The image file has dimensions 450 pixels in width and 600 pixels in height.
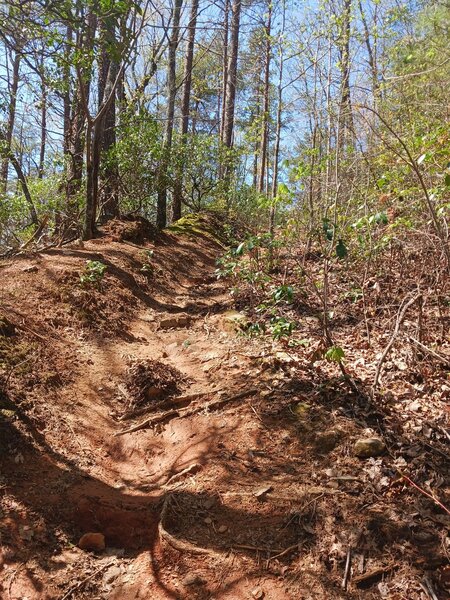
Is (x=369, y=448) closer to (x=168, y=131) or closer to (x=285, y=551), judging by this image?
(x=285, y=551)

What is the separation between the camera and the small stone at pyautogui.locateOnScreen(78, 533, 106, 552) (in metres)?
2.75

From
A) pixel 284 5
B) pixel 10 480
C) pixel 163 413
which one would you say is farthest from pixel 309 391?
pixel 284 5

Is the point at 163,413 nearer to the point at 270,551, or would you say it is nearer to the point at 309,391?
the point at 309,391

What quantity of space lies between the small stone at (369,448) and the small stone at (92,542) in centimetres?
185

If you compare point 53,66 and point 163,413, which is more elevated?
point 53,66

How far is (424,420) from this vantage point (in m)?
3.44

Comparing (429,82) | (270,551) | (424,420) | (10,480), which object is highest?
(429,82)

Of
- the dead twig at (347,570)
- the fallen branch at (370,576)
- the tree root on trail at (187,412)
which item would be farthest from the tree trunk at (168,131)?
the fallen branch at (370,576)

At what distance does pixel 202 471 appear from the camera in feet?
10.9

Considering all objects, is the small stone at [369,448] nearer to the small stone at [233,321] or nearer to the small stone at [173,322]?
the small stone at [233,321]

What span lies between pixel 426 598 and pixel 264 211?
35.0 feet

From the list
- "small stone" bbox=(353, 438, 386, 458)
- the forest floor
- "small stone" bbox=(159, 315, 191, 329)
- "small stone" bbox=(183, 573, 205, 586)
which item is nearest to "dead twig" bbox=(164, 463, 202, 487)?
the forest floor

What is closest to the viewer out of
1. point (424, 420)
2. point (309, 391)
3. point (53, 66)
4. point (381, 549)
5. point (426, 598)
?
point (426, 598)

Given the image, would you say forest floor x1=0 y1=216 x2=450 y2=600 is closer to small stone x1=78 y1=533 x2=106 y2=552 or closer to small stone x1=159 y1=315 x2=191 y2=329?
small stone x1=78 y1=533 x2=106 y2=552
